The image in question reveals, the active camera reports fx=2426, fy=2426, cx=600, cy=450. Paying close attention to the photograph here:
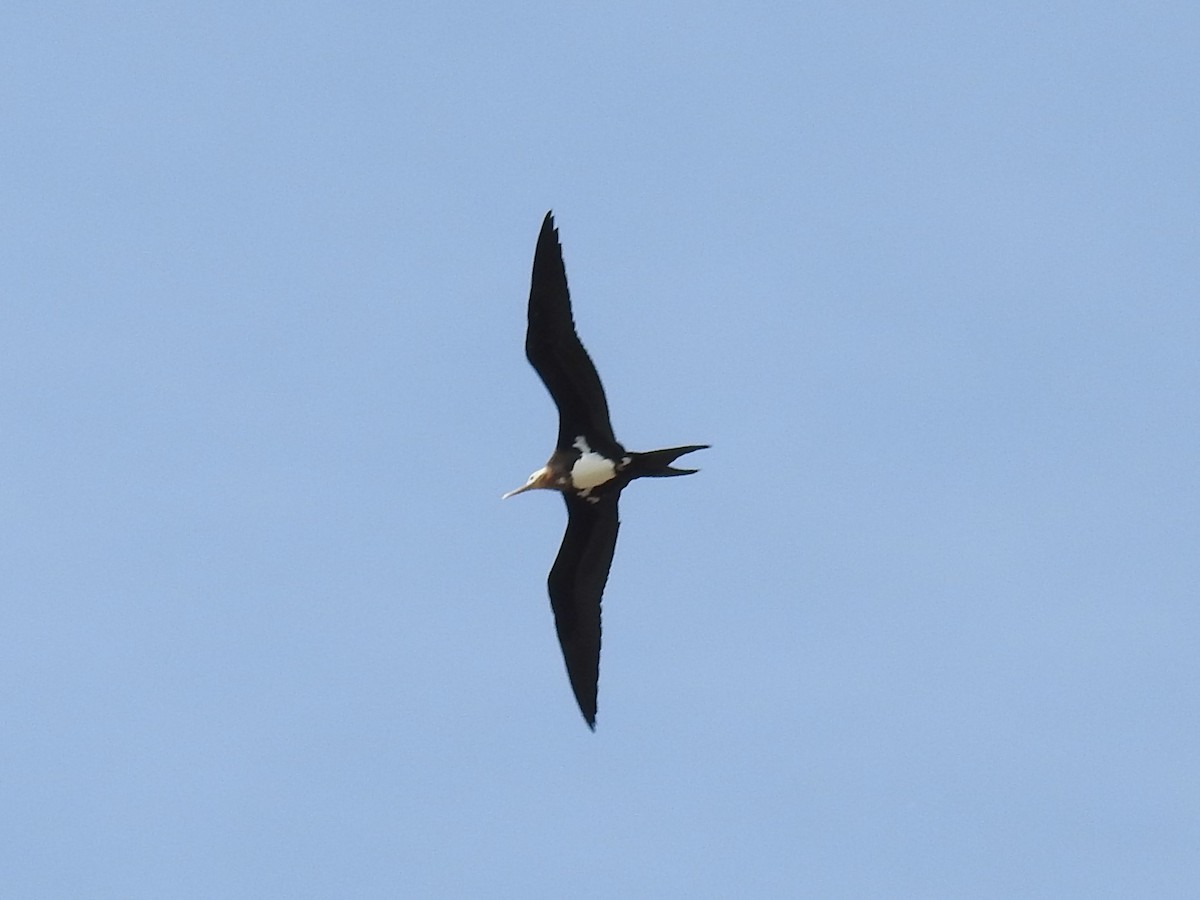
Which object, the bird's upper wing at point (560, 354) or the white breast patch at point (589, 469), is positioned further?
the white breast patch at point (589, 469)

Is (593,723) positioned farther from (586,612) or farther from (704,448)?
(704,448)

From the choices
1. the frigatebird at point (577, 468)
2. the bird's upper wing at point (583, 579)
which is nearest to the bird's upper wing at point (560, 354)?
the frigatebird at point (577, 468)

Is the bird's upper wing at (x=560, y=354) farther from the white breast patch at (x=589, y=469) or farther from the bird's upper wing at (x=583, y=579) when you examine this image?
the bird's upper wing at (x=583, y=579)

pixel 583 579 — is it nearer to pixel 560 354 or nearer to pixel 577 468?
pixel 577 468

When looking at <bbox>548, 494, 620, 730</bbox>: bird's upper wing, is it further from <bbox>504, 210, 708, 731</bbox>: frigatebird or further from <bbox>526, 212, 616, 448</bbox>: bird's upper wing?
<bbox>526, 212, 616, 448</bbox>: bird's upper wing

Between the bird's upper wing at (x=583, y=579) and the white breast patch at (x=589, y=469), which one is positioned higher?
the white breast patch at (x=589, y=469)

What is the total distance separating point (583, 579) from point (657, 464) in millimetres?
1796

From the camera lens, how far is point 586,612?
25031 mm

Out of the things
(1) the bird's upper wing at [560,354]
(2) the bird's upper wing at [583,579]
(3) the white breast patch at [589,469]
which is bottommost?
(2) the bird's upper wing at [583,579]

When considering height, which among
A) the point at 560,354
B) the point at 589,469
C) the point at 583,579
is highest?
the point at 560,354

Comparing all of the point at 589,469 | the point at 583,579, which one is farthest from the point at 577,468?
the point at 583,579

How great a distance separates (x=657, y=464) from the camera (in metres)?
23.9

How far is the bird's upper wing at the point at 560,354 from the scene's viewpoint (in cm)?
2350

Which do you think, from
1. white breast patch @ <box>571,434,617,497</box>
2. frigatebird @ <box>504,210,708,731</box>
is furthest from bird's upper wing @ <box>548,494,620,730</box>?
white breast patch @ <box>571,434,617,497</box>
